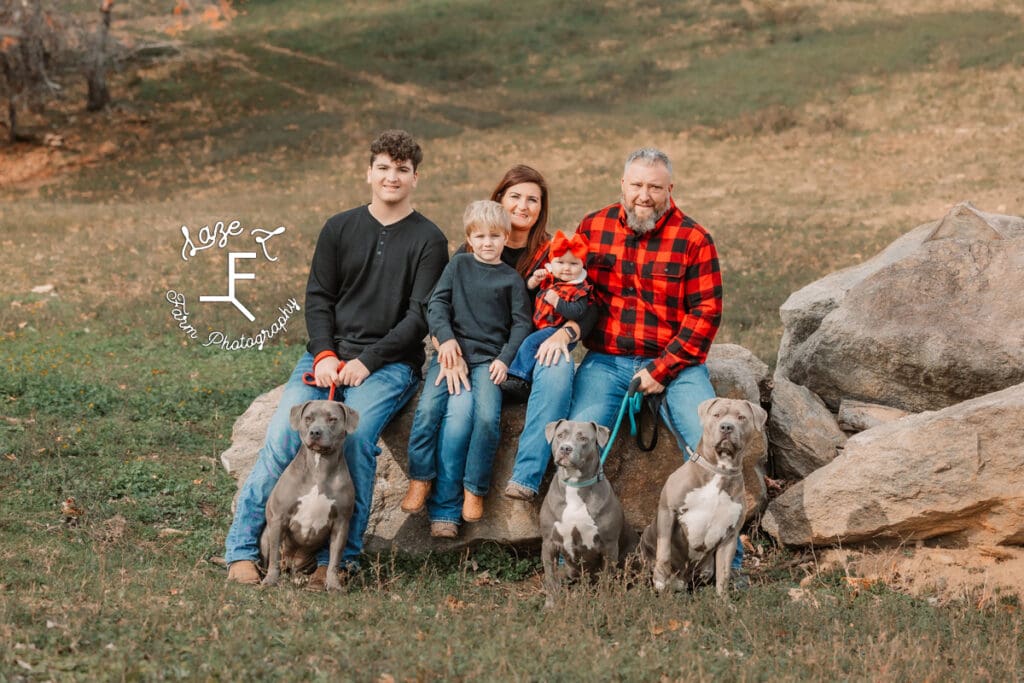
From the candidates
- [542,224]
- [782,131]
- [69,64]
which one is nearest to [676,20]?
[782,131]

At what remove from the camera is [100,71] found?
33719mm

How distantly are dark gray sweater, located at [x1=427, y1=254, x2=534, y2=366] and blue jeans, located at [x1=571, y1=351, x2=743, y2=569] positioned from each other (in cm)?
58

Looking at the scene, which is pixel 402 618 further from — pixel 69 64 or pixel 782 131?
pixel 69 64

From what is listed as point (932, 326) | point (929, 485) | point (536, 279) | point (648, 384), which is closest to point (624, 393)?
point (648, 384)

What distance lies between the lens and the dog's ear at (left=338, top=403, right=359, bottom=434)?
698cm

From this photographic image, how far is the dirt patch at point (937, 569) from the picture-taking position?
730cm

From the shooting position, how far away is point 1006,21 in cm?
3547

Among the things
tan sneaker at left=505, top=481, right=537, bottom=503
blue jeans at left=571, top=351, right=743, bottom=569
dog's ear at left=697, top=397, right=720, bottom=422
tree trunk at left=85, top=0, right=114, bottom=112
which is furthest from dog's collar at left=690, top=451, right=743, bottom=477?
tree trunk at left=85, top=0, right=114, bottom=112

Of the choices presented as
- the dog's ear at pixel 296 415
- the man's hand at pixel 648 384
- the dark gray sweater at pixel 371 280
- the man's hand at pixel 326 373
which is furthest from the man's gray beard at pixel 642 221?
the dog's ear at pixel 296 415

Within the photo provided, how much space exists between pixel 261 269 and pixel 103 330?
439 cm

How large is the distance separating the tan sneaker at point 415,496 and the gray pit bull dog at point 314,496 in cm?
54

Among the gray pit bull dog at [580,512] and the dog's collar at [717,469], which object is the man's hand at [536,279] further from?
the dog's collar at [717,469]

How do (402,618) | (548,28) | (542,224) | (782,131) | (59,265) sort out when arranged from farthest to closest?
(548,28)
(782,131)
(59,265)
(542,224)
(402,618)

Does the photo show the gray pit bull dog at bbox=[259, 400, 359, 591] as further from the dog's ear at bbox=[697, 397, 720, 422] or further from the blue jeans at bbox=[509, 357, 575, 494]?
the dog's ear at bbox=[697, 397, 720, 422]
